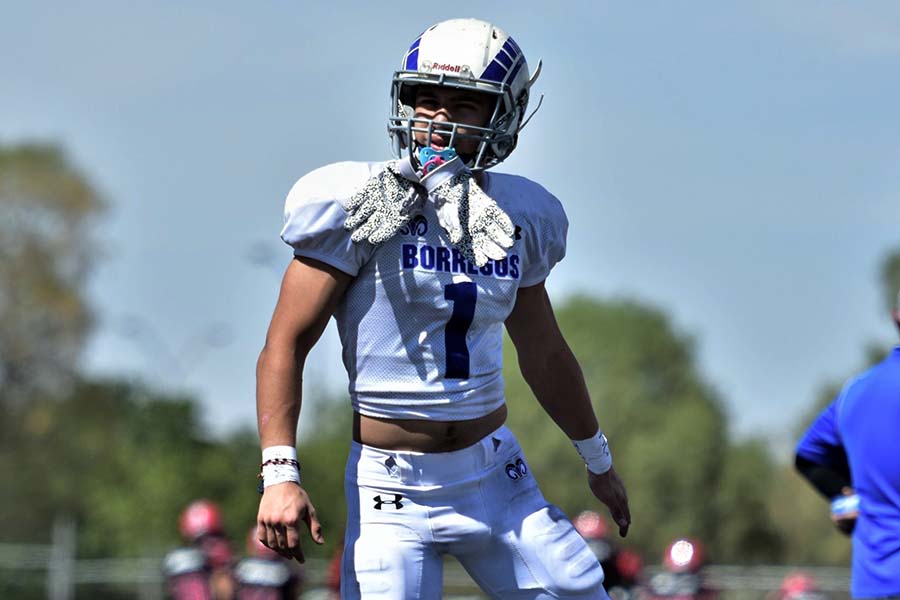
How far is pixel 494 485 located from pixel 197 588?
27.9 ft

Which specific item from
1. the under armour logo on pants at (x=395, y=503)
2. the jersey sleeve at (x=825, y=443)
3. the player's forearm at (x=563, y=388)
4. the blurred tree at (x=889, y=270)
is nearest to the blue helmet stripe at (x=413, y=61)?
the player's forearm at (x=563, y=388)

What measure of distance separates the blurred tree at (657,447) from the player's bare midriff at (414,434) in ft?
138

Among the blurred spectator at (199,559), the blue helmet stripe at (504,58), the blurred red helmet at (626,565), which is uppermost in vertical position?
the blurred spectator at (199,559)

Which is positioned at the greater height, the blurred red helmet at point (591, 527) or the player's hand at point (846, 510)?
the blurred red helmet at point (591, 527)

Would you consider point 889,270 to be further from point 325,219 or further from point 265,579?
point 325,219

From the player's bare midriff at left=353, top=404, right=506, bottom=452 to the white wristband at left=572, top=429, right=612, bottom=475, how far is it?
2.11ft

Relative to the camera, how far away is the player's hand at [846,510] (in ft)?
20.1

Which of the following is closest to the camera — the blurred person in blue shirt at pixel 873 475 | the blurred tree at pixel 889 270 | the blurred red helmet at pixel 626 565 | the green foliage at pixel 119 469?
the blurred person in blue shirt at pixel 873 475

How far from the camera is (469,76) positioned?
489cm

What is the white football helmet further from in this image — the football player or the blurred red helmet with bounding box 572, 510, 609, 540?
the blurred red helmet with bounding box 572, 510, 609, 540

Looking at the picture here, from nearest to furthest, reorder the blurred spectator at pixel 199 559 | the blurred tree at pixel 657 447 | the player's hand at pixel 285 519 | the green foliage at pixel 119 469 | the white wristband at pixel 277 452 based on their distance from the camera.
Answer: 1. the player's hand at pixel 285 519
2. the white wristband at pixel 277 452
3. the blurred spectator at pixel 199 559
4. the green foliage at pixel 119 469
5. the blurred tree at pixel 657 447

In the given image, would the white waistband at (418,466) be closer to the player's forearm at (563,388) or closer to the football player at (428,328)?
the football player at (428,328)

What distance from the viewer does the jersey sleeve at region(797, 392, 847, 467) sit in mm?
6305

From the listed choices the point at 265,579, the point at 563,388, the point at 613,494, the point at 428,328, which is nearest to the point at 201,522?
the point at 265,579
